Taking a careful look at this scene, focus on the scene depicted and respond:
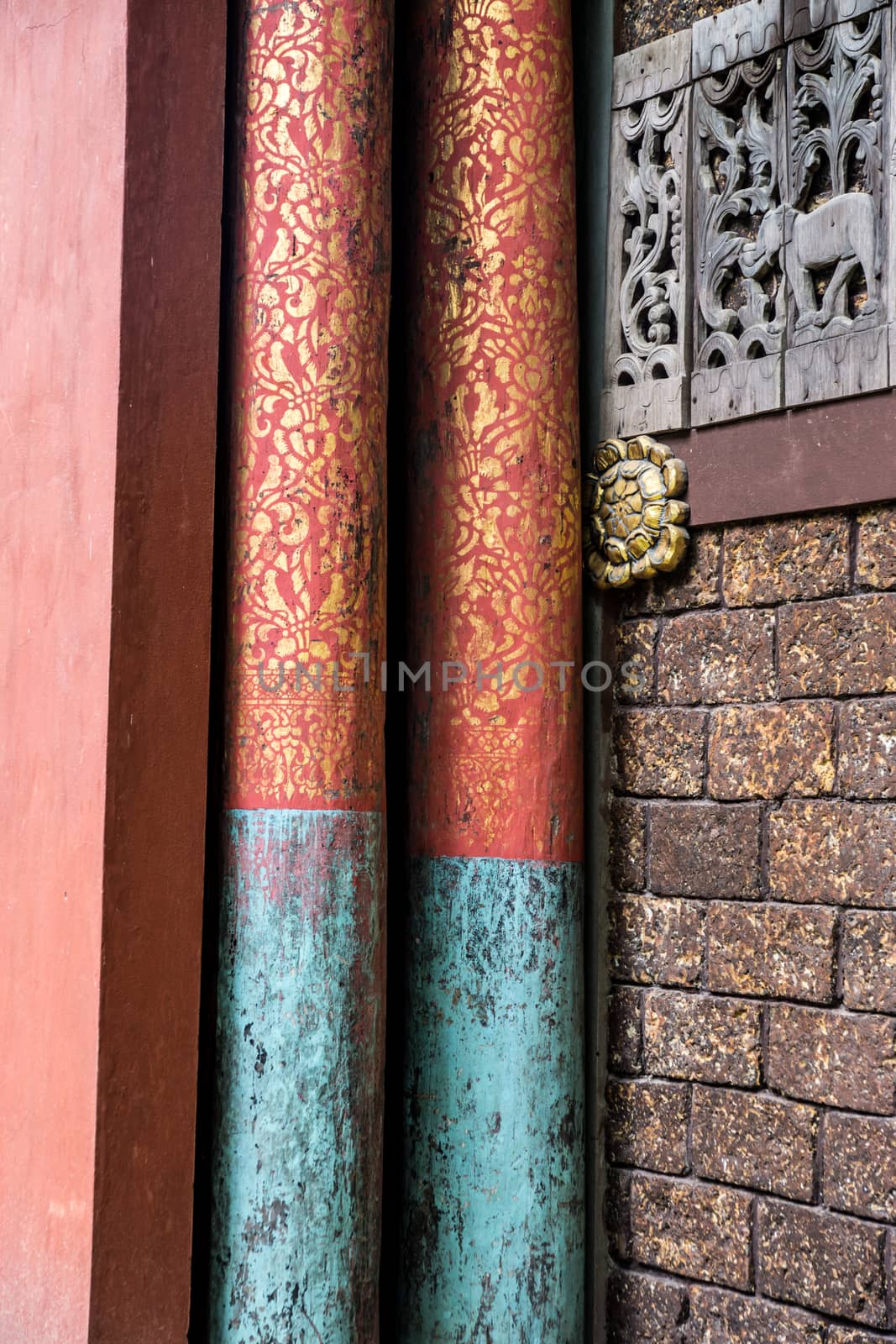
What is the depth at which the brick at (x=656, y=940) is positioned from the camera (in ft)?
6.29

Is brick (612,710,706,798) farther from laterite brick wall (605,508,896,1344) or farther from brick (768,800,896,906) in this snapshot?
brick (768,800,896,906)

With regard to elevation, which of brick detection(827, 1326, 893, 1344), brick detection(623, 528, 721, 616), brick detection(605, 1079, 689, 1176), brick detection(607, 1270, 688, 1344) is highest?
brick detection(623, 528, 721, 616)

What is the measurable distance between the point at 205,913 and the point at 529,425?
32.7 inches

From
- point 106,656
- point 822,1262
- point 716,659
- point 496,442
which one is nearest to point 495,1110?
point 822,1262

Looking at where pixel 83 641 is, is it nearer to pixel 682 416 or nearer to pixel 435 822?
pixel 435 822

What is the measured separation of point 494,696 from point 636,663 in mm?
238

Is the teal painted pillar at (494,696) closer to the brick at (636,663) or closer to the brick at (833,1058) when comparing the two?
the brick at (636,663)

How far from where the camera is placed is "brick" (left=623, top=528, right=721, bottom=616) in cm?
194

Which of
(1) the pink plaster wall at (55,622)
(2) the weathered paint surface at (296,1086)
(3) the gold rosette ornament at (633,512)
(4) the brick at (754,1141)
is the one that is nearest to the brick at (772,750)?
(3) the gold rosette ornament at (633,512)

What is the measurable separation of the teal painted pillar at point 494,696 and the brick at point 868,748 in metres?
0.40

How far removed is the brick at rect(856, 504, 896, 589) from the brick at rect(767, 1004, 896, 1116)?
562 millimetres

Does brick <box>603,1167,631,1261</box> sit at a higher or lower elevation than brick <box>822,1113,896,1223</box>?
lower

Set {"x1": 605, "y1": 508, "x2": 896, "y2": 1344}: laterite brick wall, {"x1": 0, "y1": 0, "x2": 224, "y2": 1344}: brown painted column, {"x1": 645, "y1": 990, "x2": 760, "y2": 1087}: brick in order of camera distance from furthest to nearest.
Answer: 1. {"x1": 645, "y1": 990, "x2": 760, "y2": 1087}: brick
2. {"x1": 605, "y1": 508, "x2": 896, "y2": 1344}: laterite brick wall
3. {"x1": 0, "y1": 0, "x2": 224, "y2": 1344}: brown painted column

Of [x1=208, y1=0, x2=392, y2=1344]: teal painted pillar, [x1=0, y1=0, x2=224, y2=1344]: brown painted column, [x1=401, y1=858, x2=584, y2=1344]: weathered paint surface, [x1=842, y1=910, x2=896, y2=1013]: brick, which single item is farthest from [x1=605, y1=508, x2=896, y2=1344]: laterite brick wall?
[x1=0, y1=0, x2=224, y2=1344]: brown painted column
